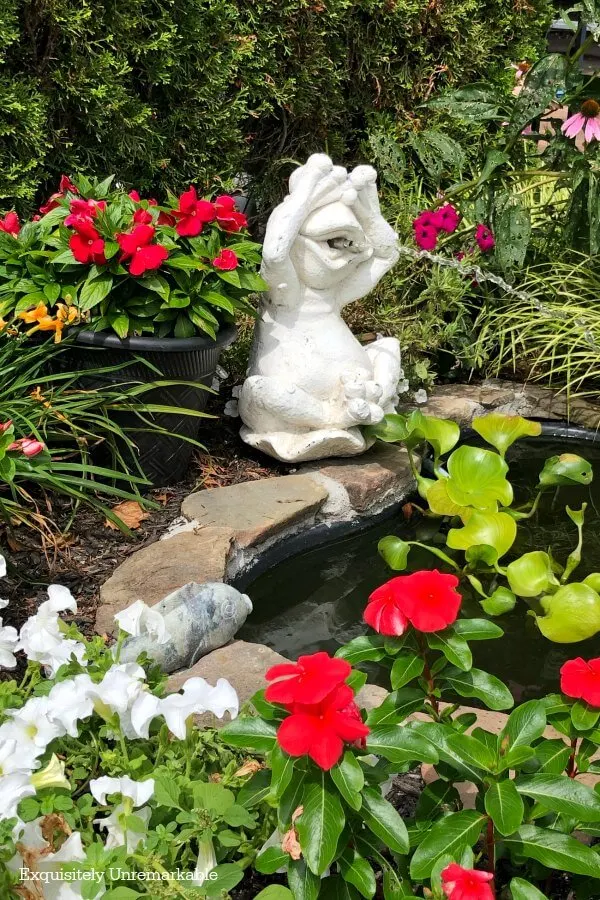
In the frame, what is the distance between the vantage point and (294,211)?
118 inches

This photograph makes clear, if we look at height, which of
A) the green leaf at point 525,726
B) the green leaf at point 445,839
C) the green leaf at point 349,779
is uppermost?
the green leaf at point 349,779

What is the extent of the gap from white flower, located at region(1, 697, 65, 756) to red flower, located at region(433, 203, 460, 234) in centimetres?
339

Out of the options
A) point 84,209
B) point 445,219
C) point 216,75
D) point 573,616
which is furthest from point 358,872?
point 216,75

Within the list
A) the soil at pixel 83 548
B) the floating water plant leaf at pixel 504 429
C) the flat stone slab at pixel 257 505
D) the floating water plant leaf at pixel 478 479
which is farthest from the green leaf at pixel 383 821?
the floating water plant leaf at pixel 504 429

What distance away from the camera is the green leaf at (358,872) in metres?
1.24

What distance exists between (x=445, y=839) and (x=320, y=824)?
206mm

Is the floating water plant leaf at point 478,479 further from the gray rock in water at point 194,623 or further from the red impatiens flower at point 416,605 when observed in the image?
the red impatiens flower at point 416,605

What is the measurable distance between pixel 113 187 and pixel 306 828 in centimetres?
356

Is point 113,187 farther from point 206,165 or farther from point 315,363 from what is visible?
point 315,363

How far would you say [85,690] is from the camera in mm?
1353

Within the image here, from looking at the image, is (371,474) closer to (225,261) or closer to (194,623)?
(225,261)

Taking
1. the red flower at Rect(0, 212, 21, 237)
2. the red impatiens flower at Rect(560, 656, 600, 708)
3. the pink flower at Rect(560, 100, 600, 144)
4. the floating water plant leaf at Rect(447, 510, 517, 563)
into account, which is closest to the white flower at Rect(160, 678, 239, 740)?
the red impatiens flower at Rect(560, 656, 600, 708)

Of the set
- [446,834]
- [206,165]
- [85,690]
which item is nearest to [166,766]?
[85,690]

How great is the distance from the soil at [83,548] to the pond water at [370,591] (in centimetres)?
41
